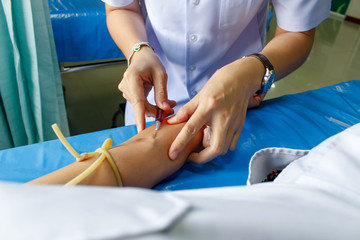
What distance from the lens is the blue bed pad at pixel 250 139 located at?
29.3 inches

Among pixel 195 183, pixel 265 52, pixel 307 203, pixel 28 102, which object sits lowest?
pixel 195 183

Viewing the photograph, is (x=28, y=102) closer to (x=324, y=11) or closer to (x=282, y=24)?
(x=282, y=24)

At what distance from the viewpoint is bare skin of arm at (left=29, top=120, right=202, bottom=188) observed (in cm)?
58

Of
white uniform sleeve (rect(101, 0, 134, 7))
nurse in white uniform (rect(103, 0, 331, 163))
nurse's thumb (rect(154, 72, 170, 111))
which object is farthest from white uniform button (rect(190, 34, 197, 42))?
white uniform sleeve (rect(101, 0, 134, 7))

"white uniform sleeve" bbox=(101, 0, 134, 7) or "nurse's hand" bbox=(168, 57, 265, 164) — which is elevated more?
"white uniform sleeve" bbox=(101, 0, 134, 7)

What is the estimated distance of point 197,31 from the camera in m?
0.93

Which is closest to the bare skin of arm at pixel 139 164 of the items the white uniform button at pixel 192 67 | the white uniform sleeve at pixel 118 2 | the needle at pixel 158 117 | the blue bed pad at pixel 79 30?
the needle at pixel 158 117

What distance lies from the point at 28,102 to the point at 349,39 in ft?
15.7

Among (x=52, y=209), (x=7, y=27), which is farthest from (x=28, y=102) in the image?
(x=52, y=209)

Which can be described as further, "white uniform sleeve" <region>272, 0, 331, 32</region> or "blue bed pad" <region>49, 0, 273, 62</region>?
"blue bed pad" <region>49, 0, 273, 62</region>

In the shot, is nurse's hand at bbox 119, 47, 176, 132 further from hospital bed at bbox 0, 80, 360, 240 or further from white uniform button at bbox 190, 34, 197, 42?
hospital bed at bbox 0, 80, 360, 240

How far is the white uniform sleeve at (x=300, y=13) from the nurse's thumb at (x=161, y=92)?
517 millimetres

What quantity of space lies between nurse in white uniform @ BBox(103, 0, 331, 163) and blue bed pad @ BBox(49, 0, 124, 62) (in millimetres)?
1051

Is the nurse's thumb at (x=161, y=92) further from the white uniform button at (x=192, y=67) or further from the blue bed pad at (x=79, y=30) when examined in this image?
the blue bed pad at (x=79, y=30)
